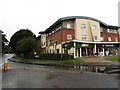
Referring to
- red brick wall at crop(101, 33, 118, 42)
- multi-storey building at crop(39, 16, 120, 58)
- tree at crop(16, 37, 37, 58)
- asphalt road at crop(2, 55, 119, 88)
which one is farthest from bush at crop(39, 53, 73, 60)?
red brick wall at crop(101, 33, 118, 42)

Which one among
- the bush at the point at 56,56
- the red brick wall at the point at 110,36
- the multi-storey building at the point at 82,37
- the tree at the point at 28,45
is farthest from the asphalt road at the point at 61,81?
the red brick wall at the point at 110,36

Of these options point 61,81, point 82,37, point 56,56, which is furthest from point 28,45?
point 61,81

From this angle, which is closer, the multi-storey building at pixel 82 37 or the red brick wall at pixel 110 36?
the multi-storey building at pixel 82 37

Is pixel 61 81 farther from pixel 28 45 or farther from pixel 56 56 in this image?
pixel 28 45

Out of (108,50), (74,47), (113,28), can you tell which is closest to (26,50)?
(74,47)

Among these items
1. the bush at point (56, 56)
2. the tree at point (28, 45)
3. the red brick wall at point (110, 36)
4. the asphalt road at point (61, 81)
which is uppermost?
the red brick wall at point (110, 36)

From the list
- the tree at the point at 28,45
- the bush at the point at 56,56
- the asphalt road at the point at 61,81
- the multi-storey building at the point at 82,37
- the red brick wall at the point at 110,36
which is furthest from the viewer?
the red brick wall at the point at 110,36

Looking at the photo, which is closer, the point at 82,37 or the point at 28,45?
the point at 28,45

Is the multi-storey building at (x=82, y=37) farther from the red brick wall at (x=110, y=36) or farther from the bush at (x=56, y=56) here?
the bush at (x=56, y=56)

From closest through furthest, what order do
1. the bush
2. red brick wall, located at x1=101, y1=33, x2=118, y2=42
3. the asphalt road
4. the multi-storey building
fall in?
the asphalt road, the bush, the multi-storey building, red brick wall, located at x1=101, y1=33, x2=118, y2=42

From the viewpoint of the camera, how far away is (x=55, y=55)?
110 ft

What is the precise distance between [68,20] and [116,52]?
14.2 meters

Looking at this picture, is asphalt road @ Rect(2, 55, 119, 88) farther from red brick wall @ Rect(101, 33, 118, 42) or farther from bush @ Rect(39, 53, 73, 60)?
red brick wall @ Rect(101, 33, 118, 42)

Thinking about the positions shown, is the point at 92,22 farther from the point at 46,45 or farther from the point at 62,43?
the point at 46,45
